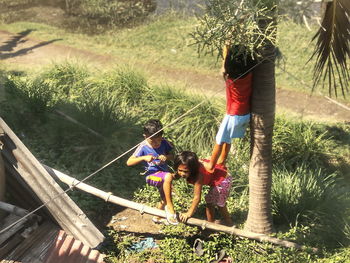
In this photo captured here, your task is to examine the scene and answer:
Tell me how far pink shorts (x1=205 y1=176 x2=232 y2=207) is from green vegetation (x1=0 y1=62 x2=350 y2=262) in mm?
393

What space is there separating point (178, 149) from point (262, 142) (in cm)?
245

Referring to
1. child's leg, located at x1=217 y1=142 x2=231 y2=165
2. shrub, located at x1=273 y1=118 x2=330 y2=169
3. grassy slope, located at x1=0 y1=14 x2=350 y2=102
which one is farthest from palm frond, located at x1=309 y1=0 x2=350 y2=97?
grassy slope, located at x1=0 y1=14 x2=350 y2=102

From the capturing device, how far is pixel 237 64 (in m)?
3.70

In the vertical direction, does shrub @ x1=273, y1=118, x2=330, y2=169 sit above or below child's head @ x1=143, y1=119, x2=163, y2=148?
below

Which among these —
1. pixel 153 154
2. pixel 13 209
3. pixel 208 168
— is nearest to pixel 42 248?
pixel 13 209

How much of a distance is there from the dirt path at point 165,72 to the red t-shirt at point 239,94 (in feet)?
8.72

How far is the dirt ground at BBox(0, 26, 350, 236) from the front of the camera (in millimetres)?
5191

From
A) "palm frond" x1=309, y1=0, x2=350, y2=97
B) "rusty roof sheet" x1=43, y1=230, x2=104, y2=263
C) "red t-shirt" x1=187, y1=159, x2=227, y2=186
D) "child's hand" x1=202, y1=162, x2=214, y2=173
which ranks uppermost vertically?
"palm frond" x1=309, y1=0, x2=350, y2=97

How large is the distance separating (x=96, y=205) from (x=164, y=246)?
1116 mm

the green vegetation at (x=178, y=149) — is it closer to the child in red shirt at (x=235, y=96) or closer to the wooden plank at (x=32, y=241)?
the wooden plank at (x=32, y=241)

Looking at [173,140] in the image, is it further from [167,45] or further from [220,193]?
[167,45]

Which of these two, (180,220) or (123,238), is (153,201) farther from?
(180,220)

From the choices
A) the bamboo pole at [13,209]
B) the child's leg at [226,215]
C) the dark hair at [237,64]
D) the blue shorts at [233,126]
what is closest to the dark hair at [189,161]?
the blue shorts at [233,126]

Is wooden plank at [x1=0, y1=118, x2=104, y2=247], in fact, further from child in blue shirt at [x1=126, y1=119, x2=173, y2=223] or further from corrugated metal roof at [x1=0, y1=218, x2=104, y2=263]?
child in blue shirt at [x1=126, y1=119, x2=173, y2=223]
